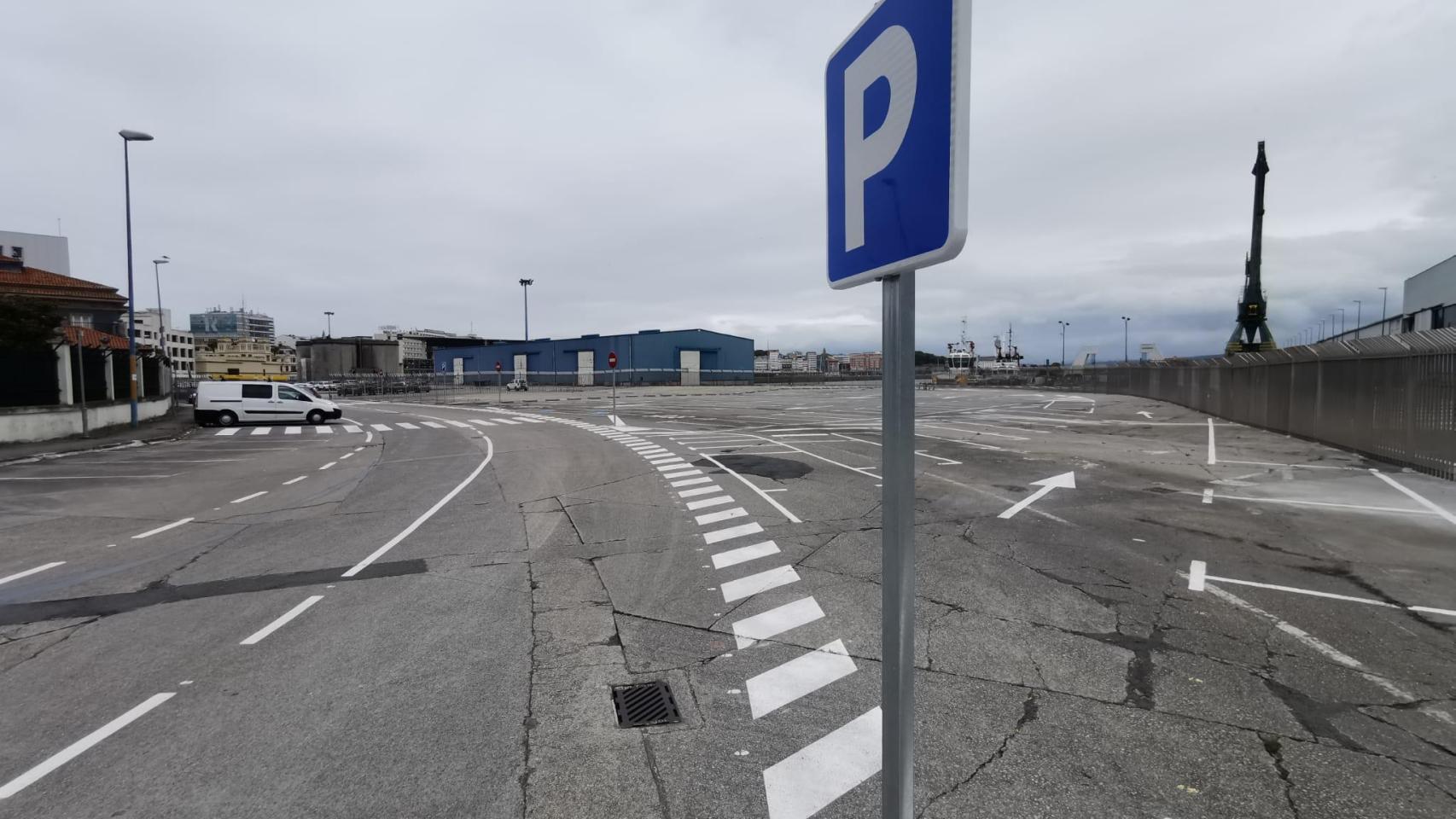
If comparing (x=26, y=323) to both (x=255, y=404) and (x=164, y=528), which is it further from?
(x=164, y=528)

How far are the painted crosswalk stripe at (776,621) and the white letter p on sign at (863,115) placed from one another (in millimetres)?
3892

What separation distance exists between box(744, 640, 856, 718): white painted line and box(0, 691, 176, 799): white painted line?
148 inches

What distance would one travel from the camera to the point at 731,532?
854 cm

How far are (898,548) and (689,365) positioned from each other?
72.8m

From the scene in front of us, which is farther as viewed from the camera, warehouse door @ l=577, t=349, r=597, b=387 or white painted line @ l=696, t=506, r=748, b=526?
warehouse door @ l=577, t=349, r=597, b=387

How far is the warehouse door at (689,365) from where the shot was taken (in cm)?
7362

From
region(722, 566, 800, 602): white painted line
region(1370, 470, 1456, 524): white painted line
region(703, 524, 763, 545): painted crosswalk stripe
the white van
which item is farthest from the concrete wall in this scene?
region(1370, 470, 1456, 524): white painted line

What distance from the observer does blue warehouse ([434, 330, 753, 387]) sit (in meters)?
Answer: 72.9

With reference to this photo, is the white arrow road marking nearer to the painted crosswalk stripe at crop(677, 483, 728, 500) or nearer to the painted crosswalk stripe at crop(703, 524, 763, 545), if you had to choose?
the painted crosswalk stripe at crop(703, 524, 763, 545)

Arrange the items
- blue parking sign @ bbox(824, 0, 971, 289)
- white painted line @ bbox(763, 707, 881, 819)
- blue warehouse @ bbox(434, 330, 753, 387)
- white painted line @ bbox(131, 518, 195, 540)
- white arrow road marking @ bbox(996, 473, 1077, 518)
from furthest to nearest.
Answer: blue warehouse @ bbox(434, 330, 753, 387), white arrow road marking @ bbox(996, 473, 1077, 518), white painted line @ bbox(131, 518, 195, 540), white painted line @ bbox(763, 707, 881, 819), blue parking sign @ bbox(824, 0, 971, 289)

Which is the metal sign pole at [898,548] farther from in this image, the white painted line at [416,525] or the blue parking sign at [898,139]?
the white painted line at [416,525]

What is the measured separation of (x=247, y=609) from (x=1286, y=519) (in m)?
12.4

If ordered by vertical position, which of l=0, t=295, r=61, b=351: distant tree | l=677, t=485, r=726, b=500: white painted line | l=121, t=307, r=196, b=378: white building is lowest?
l=677, t=485, r=726, b=500: white painted line

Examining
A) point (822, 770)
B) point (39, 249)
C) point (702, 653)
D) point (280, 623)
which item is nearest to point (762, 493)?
point (702, 653)
